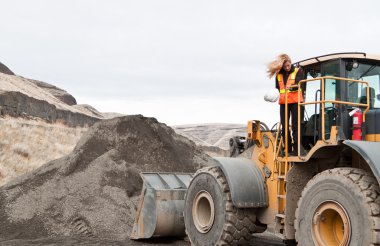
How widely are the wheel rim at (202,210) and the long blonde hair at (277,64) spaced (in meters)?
1.88

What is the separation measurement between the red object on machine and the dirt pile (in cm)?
477

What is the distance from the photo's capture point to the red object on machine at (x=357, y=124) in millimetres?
5566

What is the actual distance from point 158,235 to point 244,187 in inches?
94.0

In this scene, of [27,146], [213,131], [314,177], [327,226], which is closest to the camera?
[327,226]

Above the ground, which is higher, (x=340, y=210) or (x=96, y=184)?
(x=340, y=210)

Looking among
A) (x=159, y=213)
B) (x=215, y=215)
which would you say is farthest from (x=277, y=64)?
(x=159, y=213)

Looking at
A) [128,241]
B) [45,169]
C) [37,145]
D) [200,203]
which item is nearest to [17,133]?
[37,145]

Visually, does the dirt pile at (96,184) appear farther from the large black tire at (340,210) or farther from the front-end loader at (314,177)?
the large black tire at (340,210)

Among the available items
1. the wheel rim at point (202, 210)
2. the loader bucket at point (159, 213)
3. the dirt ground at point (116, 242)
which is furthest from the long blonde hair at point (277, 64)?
the loader bucket at point (159, 213)

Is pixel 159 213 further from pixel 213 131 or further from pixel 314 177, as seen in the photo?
pixel 213 131

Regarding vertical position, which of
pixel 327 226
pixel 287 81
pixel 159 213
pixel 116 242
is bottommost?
pixel 116 242

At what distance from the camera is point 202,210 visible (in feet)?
23.6

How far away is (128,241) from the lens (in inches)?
325

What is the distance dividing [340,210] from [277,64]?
2.14m
